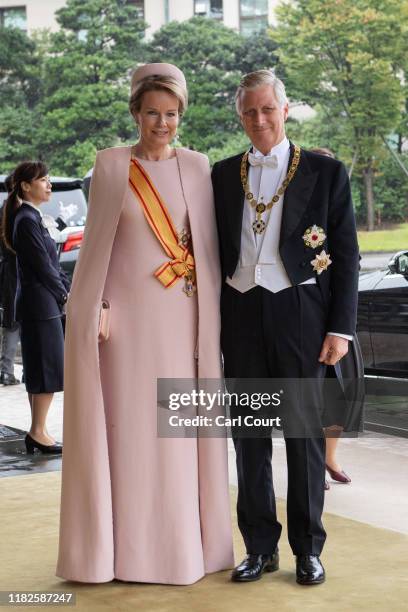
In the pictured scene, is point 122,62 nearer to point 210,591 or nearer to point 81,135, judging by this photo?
point 81,135

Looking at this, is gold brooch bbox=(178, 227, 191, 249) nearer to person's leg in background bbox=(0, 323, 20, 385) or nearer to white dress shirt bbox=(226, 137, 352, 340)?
white dress shirt bbox=(226, 137, 352, 340)

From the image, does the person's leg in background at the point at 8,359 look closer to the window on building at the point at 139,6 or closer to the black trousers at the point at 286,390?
the black trousers at the point at 286,390

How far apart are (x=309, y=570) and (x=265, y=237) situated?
116 cm

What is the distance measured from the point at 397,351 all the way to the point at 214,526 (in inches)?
133

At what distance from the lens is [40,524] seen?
4980 mm

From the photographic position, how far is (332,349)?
4.00 metres

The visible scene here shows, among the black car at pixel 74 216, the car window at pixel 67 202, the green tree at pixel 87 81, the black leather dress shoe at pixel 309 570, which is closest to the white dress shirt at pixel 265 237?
the black leather dress shoe at pixel 309 570

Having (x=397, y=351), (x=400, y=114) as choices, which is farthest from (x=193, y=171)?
(x=400, y=114)

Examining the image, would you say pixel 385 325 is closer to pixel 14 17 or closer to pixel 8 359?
pixel 8 359

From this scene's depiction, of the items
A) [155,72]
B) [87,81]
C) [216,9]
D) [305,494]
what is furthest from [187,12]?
[305,494]

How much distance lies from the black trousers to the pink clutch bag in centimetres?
41

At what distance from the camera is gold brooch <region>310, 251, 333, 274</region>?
3973mm

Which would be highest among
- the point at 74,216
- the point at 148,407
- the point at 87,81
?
the point at 87,81

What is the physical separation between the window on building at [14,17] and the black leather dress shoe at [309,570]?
25.4 meters
